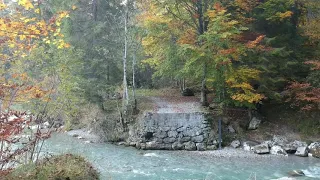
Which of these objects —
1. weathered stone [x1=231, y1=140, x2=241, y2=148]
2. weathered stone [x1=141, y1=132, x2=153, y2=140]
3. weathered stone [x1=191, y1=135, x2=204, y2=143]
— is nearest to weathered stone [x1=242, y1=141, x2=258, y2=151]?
weathered stone [x1=231, y1=140, x2=241, y2=148]

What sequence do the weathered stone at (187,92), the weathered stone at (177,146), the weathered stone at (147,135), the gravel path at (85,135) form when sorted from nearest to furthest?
the weathered stone at (177,146), the weathered stone at (147,135), the gravel path at (85,135), the weathered stone at (187,92)

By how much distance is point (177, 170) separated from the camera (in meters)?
11.0

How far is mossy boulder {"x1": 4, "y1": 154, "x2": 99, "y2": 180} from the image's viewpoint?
5.42 meters

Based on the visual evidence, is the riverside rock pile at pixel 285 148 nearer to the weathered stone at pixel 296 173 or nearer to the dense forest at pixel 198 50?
the dense forest at pixel 198 50

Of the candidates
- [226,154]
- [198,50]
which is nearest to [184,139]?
[226,154]

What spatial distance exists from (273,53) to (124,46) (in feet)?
24.2

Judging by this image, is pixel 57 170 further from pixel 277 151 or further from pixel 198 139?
pixel 277 151

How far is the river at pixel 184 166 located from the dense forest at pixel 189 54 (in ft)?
8.42

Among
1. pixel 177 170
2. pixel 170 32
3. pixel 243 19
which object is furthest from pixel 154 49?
pixel 177 170

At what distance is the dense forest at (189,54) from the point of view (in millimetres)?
13719

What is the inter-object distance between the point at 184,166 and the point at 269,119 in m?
6.19

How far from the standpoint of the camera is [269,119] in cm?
1555

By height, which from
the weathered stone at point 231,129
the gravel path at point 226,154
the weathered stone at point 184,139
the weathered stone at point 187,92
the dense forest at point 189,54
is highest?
the dense forest at point 189,54

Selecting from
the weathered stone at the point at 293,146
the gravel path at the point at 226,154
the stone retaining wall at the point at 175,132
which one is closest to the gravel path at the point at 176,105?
the stone retaining wall at the point at 175,132
